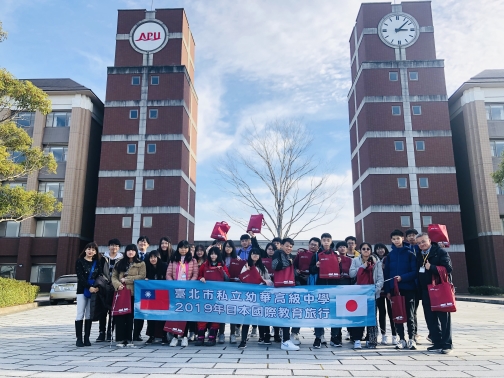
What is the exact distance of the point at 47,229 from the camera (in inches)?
1075

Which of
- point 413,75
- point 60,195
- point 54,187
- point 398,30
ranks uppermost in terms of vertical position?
point 398,30

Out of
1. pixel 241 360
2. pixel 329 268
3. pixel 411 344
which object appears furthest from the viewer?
pixel 329 268

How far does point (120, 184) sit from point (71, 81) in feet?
33.1

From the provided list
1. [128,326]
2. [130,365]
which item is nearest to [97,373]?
[130,365]

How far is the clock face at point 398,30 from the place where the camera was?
93.4 ft

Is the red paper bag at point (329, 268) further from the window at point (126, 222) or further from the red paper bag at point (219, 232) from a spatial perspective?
the window at point (126, 222)

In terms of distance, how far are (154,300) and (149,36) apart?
26485 millimetres

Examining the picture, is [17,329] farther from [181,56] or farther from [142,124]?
[181,56]

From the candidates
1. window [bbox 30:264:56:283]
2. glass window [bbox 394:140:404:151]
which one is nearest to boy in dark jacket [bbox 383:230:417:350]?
glass window [bbox 394:140:404:151]

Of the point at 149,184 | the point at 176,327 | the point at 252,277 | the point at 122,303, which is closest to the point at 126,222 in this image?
the point at 149,184

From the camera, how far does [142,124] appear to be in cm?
2794

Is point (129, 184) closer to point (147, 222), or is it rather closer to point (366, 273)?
point (147, 222)

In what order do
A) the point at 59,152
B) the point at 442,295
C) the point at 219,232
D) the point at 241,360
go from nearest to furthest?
the point at 241,360
the point at 442,295
the point at 219,232
the point at 59,152

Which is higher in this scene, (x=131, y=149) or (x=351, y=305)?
(x=131, y=149)
